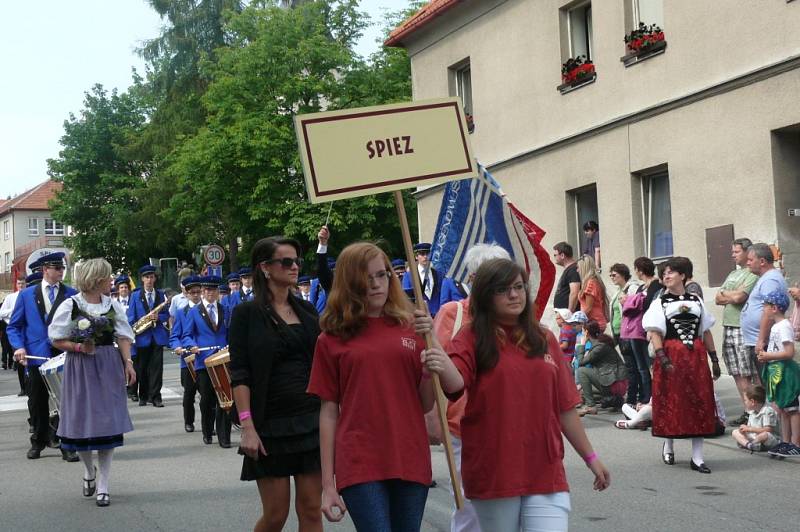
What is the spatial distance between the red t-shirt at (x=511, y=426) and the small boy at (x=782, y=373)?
5870 mm

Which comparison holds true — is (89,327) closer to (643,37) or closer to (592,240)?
(643,37)

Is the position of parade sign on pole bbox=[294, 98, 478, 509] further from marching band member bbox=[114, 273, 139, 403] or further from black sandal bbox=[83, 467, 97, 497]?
marching band member bbox=[114, 273, 139, 403]

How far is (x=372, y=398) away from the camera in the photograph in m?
4.59

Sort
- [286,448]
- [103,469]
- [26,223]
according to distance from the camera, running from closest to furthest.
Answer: [286,448]
[103,469]
[26,223]

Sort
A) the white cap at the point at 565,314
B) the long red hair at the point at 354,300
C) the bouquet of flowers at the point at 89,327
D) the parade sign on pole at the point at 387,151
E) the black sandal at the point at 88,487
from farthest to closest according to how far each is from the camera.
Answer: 1. the white cap at the point at 565,314
2. the black sandal at the point at 88,487
3. the bouquet of flowers at the point at 89,327
4. the parade sign on pole at the point at 387,151
5. the long red hair at the point at 354,300

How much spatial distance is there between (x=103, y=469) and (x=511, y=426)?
5.14 m

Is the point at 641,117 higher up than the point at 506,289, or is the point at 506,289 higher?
the point at 641,117

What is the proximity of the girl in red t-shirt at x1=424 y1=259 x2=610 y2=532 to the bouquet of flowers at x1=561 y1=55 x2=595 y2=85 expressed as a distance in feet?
52.9

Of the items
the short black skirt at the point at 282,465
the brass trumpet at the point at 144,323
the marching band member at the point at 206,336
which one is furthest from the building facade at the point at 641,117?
the short black skirt at the point at 282,465

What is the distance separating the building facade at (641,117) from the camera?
Answer: 15.8 m

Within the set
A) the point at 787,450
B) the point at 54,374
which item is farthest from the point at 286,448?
the point at 787,450

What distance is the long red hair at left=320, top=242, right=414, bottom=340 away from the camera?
4652mm

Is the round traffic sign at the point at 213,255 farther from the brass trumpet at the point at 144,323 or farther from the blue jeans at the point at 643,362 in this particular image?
the blue jeans at the point at 643,362

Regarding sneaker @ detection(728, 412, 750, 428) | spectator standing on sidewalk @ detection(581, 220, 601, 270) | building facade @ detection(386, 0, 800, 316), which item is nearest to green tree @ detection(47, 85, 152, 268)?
building facade @ detection(386, 0, 800, 316)
